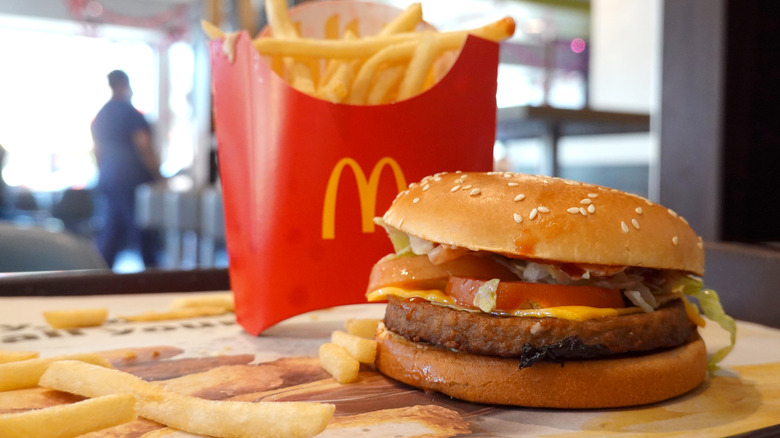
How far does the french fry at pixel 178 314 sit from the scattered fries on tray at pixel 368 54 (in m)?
0.69

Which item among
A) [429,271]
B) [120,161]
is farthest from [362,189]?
[120,161]

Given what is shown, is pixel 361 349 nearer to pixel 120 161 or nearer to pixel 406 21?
pixel 406 21

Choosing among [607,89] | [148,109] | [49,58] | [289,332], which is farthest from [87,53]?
[289,332]

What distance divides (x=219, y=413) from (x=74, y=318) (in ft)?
3.03

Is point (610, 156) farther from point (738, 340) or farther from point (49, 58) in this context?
point (49, 58)

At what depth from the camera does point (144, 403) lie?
110cm

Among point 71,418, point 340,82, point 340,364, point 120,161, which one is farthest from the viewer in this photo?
point 120,161

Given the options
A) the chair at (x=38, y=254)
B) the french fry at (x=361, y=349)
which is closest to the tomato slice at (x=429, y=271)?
the french fry at (x=361, y=349)

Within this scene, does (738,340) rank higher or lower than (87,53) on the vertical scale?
lower

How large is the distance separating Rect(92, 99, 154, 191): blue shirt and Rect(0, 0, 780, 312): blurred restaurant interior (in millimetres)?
367

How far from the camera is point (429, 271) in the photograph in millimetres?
1374

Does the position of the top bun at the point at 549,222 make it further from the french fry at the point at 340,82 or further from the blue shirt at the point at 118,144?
the blue shirt at the point at 118,144

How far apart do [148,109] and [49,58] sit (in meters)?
2.56

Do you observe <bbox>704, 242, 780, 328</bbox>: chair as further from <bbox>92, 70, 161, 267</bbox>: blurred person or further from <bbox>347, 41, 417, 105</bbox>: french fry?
<bbox>92, 70, 161, 267</bbox>: blurred person
